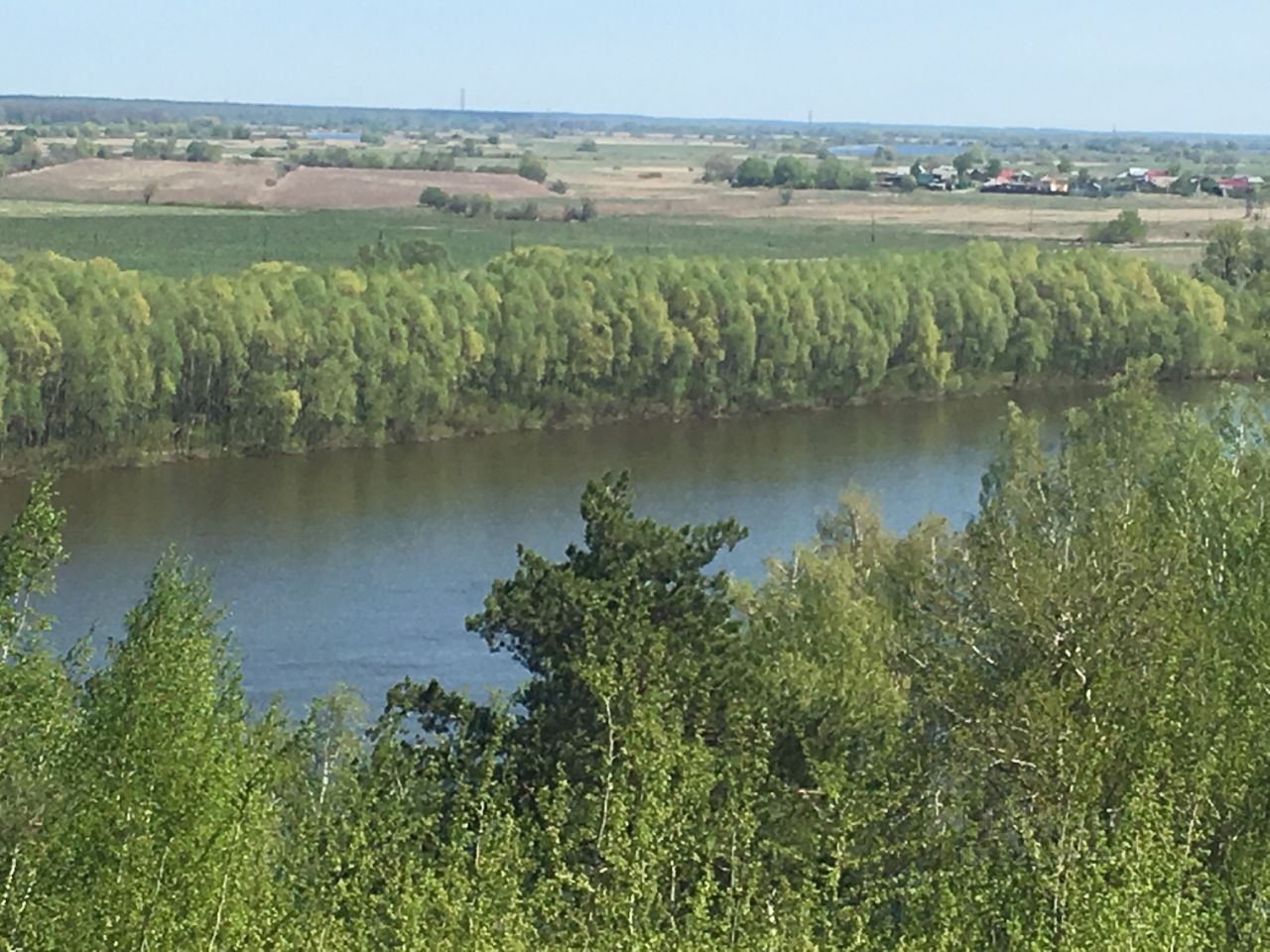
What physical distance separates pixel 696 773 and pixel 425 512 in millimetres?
13670

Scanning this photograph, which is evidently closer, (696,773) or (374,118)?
(696,773)

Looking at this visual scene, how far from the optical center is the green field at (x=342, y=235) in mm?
35250

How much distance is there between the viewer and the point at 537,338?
24.7 metres

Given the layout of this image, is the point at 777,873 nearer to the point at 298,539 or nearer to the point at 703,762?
the point at 703,762

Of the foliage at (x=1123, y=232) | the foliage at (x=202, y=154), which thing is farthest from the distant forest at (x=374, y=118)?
the foliage at (x=1123, y=232)

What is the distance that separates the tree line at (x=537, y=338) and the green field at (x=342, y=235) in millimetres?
6050

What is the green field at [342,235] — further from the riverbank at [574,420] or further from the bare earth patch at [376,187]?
the riverbank at [574,420]

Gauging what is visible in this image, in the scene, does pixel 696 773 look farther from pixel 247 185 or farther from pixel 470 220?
pixel 247 185

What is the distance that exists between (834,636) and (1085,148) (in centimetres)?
9705

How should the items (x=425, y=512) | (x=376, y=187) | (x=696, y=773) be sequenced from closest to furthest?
1. (x=696, y=773)
2. (x=425, y=512)
3. (x=376, y=187)

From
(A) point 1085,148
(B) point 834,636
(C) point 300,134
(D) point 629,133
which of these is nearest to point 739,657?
(B) point 834,636

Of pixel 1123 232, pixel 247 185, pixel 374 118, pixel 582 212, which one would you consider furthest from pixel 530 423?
pixel 374 118

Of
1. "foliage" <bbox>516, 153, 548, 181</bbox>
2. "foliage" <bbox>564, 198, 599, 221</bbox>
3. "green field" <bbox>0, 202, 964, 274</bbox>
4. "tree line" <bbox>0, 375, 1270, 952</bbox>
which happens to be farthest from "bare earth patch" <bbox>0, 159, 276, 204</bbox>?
"tree line" <bbox>0, 375, 1270, 952</bbox>

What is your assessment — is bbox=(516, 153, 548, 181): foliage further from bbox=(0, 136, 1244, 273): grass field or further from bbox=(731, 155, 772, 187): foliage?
bbox=(731, 155, 772, 187): foliage
